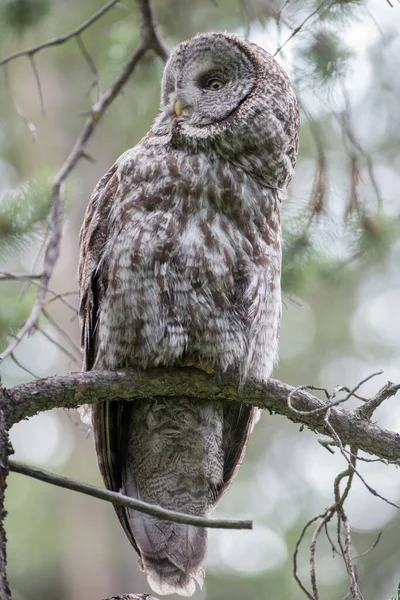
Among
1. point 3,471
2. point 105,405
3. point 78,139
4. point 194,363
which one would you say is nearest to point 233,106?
point 78,139

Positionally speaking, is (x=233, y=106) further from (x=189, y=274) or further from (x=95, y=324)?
(x=95, y=324)

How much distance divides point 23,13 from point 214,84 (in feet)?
4.17

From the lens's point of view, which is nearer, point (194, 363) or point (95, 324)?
point (194, 363)

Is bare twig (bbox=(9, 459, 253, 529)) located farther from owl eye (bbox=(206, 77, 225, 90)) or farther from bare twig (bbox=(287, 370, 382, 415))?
owl eye (bbox=(206, 77, 225, 90))

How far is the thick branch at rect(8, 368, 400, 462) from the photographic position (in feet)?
8.15

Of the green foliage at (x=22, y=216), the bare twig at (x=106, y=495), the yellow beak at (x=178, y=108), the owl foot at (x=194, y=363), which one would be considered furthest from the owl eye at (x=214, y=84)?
the bare twig at (x=106, y=495)

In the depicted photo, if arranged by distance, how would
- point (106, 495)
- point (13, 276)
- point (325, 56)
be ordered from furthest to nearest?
point (325, 56) < point (13, 276) < point (106, 495)

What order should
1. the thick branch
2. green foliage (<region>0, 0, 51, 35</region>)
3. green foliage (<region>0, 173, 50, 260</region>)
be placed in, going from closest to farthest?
1. the thick branch
2. green foliage (<region>0, 173, 50, 260</region>)
3. green foliage (<region>0, 0, 51, 35</region>)

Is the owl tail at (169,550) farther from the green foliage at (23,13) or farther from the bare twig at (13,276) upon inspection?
the green foliage at (23,13)

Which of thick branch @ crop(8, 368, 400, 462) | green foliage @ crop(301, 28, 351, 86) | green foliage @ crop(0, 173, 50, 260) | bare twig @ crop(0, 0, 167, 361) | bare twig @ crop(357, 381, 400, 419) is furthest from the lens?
green foliage @ crop(301, 28, 351, 86)

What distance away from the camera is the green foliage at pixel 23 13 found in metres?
4.21

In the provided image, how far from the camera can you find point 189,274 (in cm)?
309

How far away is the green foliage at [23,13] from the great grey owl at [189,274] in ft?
3.10

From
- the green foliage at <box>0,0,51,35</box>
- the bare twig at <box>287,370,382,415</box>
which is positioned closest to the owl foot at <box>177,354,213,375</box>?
the bare twig at <box>287,370,382,415</box>
